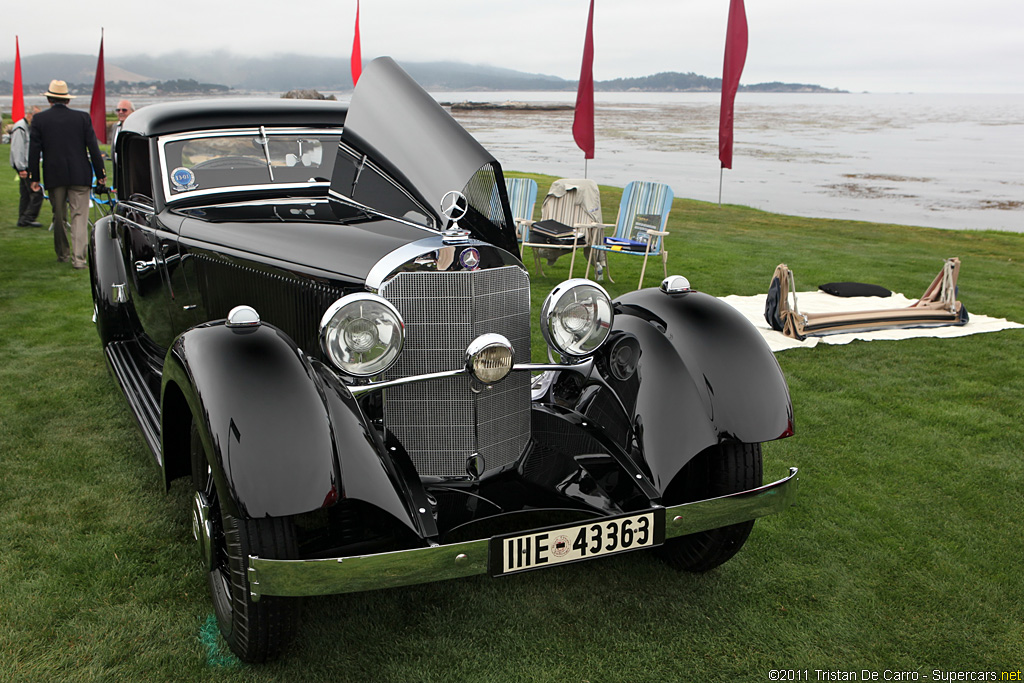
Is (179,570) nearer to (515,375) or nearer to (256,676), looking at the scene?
(256,676)

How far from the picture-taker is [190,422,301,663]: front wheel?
2.11 m

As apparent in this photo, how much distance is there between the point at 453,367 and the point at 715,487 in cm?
102

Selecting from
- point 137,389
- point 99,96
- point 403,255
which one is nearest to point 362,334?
point 403,255

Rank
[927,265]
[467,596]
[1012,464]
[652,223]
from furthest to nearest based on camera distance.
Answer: [927,265], [652,223], [1012,464], [467,596]

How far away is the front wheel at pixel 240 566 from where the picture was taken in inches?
83.0

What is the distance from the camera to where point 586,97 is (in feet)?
40.9

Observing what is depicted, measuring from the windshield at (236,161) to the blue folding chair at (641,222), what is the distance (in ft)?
14.3

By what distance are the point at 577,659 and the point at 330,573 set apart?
0.87m

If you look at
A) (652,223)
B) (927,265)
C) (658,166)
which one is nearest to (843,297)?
(652,223)

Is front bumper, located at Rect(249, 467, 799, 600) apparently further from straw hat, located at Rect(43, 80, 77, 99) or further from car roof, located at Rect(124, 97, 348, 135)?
straw hat, located at Rect(43, 80, 77, 99)

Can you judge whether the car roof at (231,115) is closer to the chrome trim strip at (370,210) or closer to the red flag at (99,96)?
the chrome trim strip at (370,210)

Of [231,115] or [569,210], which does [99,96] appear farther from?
[231,115]

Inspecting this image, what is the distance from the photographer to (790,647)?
2.46 metres

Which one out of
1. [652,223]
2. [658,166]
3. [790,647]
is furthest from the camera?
[658,166]
